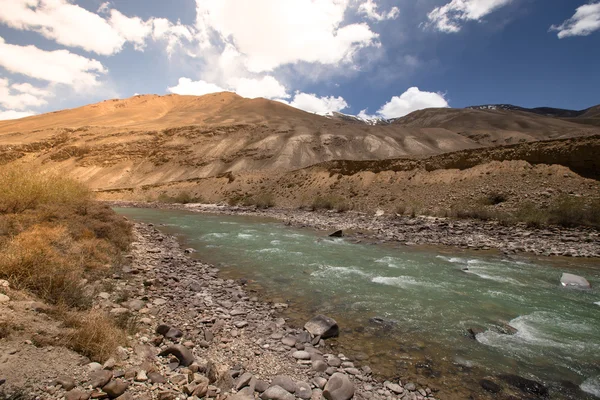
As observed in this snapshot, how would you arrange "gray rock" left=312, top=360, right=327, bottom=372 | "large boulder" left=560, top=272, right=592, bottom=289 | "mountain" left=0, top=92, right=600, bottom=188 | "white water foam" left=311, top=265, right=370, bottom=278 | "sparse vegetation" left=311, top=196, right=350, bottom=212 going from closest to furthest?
"gray rock" left=312, top=360, right=327, bottom=372 → "large boulder" left=560, top=272, right=592, bottom=289 → "white water foam" left=311, top=265, right=370, bottom=278 → "sparse vegetation" left=311, top=196, right=350, bottom=212 → "mountain" left=0, top=92, right=600, bottom=188

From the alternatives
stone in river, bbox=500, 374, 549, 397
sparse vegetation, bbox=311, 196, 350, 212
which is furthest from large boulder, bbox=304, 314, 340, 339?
sparse vegetation, bbox=311, 196, 350, 212

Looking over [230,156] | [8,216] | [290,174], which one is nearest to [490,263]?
[8,216]

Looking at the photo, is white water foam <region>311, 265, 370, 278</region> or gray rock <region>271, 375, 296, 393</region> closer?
gray rock <region>271, 375, 296, 393</region>

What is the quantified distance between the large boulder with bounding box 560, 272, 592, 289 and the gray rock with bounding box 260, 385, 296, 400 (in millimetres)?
9986

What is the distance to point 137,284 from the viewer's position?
7.96 metres

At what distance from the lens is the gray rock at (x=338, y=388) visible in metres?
4.06

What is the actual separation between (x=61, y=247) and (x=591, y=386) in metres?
11.7

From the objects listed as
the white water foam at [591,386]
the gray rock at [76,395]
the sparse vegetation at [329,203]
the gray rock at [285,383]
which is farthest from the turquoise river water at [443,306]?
the sparse vegetation at [329,203]

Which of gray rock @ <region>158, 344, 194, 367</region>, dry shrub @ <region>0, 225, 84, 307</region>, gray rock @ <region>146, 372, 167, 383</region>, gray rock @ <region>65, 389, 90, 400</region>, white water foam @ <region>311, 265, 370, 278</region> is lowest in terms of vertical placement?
white water foam @ <region>311, 265, 370, 278</region>

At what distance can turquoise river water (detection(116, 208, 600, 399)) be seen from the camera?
5092mm

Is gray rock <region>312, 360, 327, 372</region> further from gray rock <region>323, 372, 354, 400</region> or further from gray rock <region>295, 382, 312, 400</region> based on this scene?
gray rock <region>295, 382, 312, 400</region>

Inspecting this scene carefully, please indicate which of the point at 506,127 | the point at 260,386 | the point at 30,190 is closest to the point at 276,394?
the point at 260,386

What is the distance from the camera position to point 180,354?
437 cm

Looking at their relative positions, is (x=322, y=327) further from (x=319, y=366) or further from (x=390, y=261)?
(x=390, y=261)
